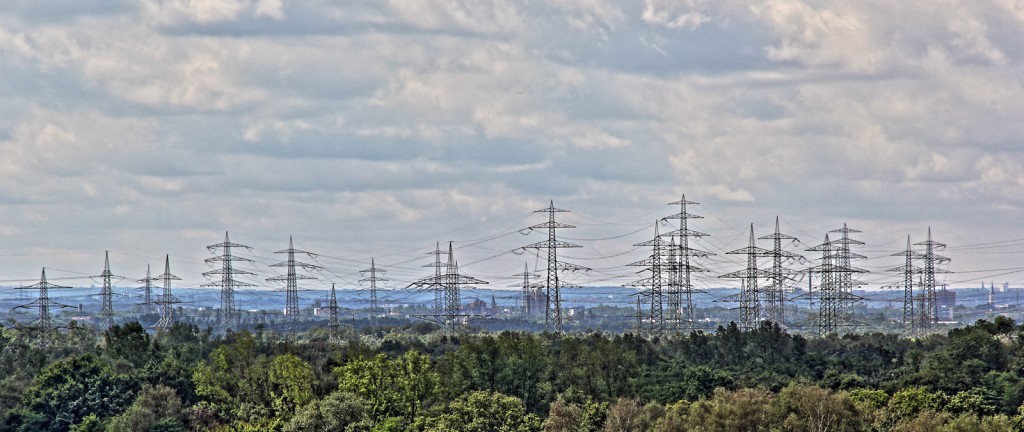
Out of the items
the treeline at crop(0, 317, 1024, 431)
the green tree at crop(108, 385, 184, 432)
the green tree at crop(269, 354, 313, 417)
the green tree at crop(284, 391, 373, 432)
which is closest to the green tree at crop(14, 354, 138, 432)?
the treeline at crop(0, 317, 1024, 431)

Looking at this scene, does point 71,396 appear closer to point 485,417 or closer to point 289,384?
point 289,384

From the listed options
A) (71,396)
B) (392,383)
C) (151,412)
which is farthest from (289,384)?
(71,396)

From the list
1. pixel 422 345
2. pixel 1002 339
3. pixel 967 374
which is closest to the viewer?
pixel 967 374

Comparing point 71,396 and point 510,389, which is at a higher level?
point 510,389

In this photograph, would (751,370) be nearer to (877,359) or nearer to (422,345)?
(877,359)

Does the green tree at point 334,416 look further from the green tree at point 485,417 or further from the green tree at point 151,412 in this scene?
the green tree at point 151,412

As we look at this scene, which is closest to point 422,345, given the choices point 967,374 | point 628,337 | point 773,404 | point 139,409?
point 628,337

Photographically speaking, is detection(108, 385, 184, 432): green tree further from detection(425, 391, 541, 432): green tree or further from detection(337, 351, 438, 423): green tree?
detection(425, 391, 541, 432): green tree

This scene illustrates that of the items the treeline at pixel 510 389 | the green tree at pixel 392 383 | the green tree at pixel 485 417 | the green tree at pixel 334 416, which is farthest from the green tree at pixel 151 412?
the green tree at pixel 485 417
